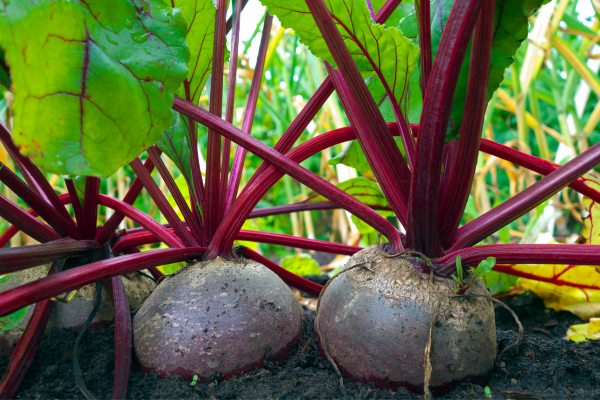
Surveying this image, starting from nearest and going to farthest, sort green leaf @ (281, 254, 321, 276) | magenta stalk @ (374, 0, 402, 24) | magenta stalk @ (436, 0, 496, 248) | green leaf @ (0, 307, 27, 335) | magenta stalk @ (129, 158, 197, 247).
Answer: magenta stalk @ (436, 0, 496, 248) < green leaf @ (0, 307, 27, 335) < magenta stalk @ (129, 158, 197, 247) < magenta stalk @ (374, 0, 402, 24) < green leaf @ (281, 254, 321, 276)

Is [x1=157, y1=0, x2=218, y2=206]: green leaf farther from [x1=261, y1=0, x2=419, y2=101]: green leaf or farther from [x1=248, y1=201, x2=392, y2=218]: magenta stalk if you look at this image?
[x1=248, y1=201, x2=392, y2=218]: magenta stalk

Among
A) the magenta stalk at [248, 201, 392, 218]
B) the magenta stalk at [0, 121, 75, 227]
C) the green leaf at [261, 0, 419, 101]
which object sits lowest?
the magenta stalk at [248, 201, 392, 218]

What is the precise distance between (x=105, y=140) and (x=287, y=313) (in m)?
0.47

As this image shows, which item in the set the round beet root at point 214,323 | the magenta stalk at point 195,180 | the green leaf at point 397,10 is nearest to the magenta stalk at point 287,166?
the magenta stalk at point 195,180

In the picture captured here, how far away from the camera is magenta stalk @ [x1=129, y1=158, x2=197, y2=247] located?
742 millimetres

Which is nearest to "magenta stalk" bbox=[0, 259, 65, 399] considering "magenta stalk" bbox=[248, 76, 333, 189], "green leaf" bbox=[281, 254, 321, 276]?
"magenta stalk" bbox=[248, 76, 333, 189]

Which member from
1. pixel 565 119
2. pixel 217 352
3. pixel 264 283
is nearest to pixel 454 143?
pixel 264 283

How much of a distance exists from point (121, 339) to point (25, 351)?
0.15m

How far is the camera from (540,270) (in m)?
1.02

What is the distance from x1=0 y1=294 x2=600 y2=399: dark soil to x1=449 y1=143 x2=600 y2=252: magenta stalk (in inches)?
9.5

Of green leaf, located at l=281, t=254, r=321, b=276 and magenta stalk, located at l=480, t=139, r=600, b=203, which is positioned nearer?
magenta stalk, located at l=480, t=139, r=600, b=203

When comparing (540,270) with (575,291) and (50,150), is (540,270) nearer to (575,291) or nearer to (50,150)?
(575,291)

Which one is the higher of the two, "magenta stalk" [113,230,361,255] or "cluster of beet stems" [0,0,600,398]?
"cluster of beet stems" [0,0,600,398]

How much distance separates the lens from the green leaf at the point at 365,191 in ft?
3.66
